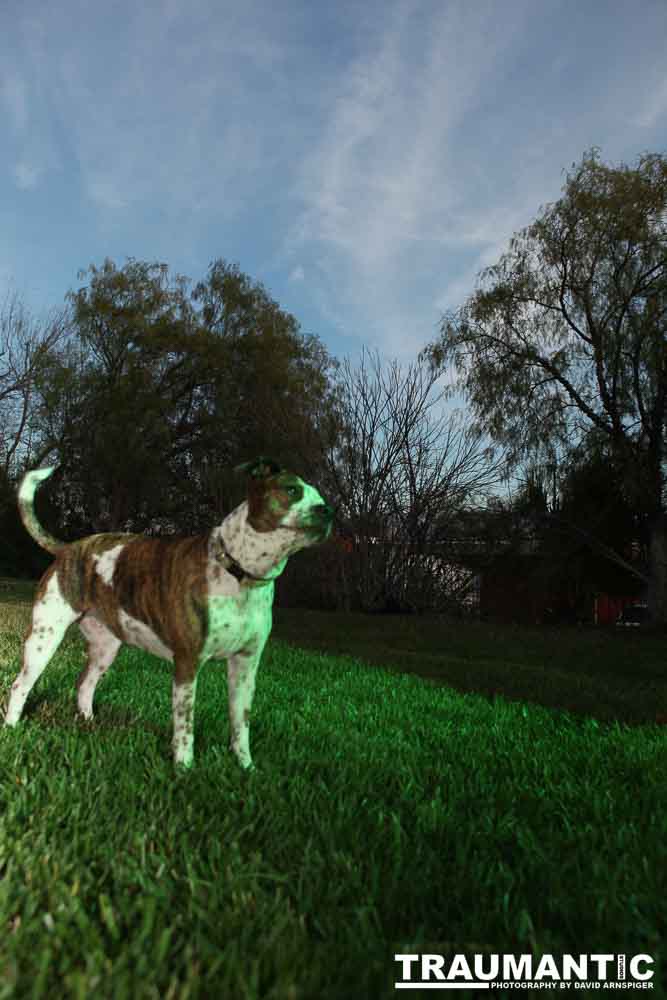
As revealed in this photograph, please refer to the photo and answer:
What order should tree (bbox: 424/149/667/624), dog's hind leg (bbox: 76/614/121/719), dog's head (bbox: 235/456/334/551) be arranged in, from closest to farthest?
dog's head (bbox: 235/456/334/551), dog's hind leg (bbox: 76/614/121/719), tree (bbox: 424/149/667/624)

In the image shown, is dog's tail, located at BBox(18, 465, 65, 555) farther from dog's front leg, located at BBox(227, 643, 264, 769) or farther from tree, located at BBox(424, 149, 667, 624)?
tree, located at BBox(424, 149, 667, 624)

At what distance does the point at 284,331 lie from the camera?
2861 cm

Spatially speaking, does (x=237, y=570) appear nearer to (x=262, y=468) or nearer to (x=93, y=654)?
(x=262, y=468)

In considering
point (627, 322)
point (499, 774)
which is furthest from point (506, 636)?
point (499, 774)

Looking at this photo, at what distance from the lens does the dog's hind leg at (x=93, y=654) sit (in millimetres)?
3889

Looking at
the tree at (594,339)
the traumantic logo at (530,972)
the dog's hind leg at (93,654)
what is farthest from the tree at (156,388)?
the traumantic logo at (530,972)

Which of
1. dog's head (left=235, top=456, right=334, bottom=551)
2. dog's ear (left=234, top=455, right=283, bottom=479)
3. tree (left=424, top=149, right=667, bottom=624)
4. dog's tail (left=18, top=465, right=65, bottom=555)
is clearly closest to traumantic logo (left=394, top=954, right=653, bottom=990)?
dog's head (left=235, top=456, right=334, bottom=551)

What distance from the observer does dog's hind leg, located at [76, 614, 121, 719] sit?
3.89 meters

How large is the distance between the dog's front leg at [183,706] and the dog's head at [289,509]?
2.29 feet

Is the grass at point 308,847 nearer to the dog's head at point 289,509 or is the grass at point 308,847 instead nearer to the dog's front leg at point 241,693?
the dog's front leg at point 241,693

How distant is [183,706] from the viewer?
3141 millimetres

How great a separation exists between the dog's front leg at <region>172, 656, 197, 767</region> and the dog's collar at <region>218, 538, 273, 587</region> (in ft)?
1.37

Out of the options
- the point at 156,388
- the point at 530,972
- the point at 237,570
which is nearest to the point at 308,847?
the point at 530,972

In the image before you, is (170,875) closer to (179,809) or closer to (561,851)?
(179,809)
